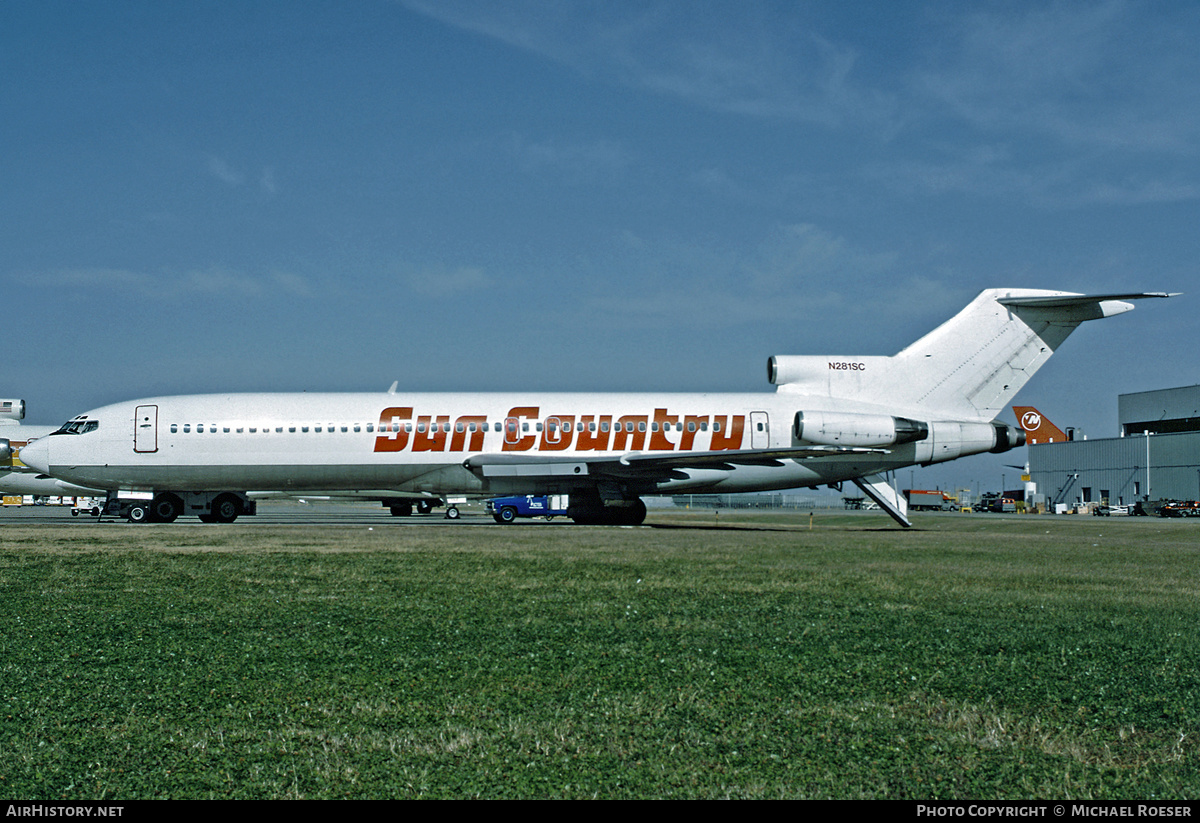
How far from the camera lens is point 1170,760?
473cm

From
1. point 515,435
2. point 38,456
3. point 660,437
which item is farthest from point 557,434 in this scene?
point 38,456

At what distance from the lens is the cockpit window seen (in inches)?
1319

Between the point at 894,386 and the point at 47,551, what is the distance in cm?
2714

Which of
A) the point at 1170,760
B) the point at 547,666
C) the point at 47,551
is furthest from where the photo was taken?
the point at 47,551

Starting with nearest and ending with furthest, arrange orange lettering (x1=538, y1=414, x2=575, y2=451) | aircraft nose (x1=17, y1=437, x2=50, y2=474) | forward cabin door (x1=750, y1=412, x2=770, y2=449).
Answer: aircraft nose (x1=17, y1=437, x2=50, y2=474)
orange lettering (x1=538, y1=414, x2=575, y2=451)
forward cabin door (x1=750, y1=412, x2=770, y2=449)

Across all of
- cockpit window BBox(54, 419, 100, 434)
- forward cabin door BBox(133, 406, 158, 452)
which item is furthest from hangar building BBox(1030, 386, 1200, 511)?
cockpit window BBox(54, 419, 100, 434)

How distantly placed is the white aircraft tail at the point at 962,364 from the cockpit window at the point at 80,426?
23.5m

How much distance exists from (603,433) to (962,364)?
42.9 feet

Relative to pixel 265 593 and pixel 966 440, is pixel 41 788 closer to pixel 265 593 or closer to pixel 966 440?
pixel 265 593

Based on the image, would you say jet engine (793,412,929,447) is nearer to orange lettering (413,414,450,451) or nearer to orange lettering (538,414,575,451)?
orange lettering (538,414,575,451)

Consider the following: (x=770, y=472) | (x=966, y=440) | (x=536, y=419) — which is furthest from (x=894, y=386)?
(x=536, y=419)

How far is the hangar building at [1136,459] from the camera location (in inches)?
3334

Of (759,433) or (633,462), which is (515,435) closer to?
(633,462)

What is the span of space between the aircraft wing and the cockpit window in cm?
1265
